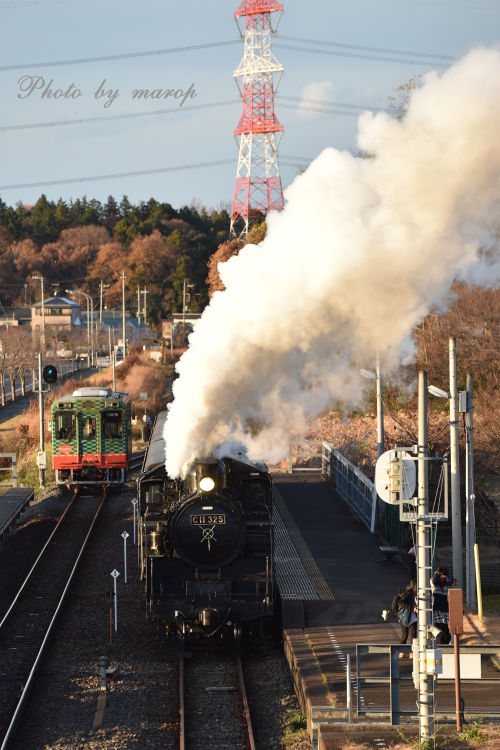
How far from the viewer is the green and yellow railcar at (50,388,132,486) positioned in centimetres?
2927

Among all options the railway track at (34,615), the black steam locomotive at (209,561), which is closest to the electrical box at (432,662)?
the black steam locomotive at (209,561)

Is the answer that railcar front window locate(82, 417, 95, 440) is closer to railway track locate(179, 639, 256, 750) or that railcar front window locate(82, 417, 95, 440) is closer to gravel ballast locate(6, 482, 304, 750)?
gravel ballast locate(6, 482, 304, 750)

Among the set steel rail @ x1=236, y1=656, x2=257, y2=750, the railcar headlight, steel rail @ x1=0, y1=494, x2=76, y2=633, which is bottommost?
steel rail @ x1=236, y1=656, x2=257, y2=750

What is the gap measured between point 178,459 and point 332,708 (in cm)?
587

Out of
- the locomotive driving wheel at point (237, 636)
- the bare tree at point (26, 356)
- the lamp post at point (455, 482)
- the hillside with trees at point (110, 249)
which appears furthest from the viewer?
the hillside with trees at point (110, 249)

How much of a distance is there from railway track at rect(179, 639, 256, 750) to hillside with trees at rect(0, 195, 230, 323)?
2988 inches

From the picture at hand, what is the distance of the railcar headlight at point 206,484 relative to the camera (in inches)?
531

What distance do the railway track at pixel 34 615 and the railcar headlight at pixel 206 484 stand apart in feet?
12.9

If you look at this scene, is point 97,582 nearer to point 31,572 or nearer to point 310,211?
point 31,572

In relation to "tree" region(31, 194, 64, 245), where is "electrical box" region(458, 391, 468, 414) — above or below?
below

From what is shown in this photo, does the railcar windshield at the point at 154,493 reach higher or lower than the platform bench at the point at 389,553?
higher

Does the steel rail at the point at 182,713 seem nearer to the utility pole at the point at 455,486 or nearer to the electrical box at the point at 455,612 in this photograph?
the electrical box at the point at 455,612

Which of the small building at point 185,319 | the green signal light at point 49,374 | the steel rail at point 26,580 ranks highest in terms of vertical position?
the small building at point 185,319

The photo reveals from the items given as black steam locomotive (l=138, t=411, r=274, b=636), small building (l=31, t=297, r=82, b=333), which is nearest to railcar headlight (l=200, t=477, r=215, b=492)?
black steam locomotive (l=138, t=411, r=274, b=636)
